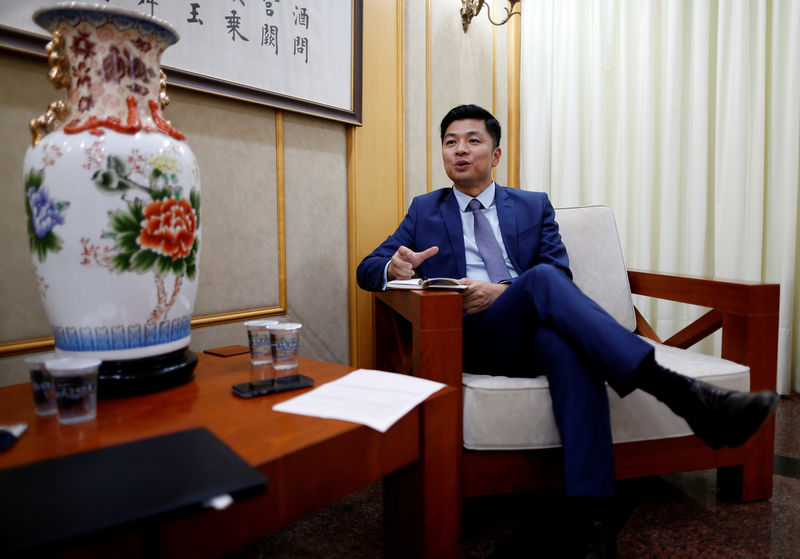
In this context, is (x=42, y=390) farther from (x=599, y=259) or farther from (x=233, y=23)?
(x=599, y=259)

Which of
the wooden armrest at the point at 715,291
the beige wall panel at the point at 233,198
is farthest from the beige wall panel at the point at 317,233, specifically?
the wooden armrest at the point at 715,291

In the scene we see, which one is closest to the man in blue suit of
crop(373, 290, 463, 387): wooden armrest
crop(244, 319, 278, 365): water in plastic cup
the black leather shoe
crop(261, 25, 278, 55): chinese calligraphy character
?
the black leather shoe

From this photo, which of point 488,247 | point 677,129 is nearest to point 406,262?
point 488,247

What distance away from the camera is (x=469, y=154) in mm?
1789

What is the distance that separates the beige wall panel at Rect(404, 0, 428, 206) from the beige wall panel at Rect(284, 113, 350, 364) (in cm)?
38

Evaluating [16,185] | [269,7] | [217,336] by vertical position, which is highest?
[269,7]

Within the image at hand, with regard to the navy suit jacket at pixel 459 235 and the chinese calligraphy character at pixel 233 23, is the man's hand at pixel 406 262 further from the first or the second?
the chinese calligraphy character at pixel 233 23

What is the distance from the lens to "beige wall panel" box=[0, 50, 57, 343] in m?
1.05

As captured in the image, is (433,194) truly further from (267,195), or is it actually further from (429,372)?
(429,372)

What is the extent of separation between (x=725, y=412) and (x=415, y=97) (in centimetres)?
164

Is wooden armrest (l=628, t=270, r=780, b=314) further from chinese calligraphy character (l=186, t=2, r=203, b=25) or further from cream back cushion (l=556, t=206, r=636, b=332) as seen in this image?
chinese calligraphy character (l=186, t=2, r=203, b=25)

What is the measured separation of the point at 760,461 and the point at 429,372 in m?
0.97

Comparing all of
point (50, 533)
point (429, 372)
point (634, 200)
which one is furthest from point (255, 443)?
point (634, 200)

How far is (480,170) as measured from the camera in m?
1.80
